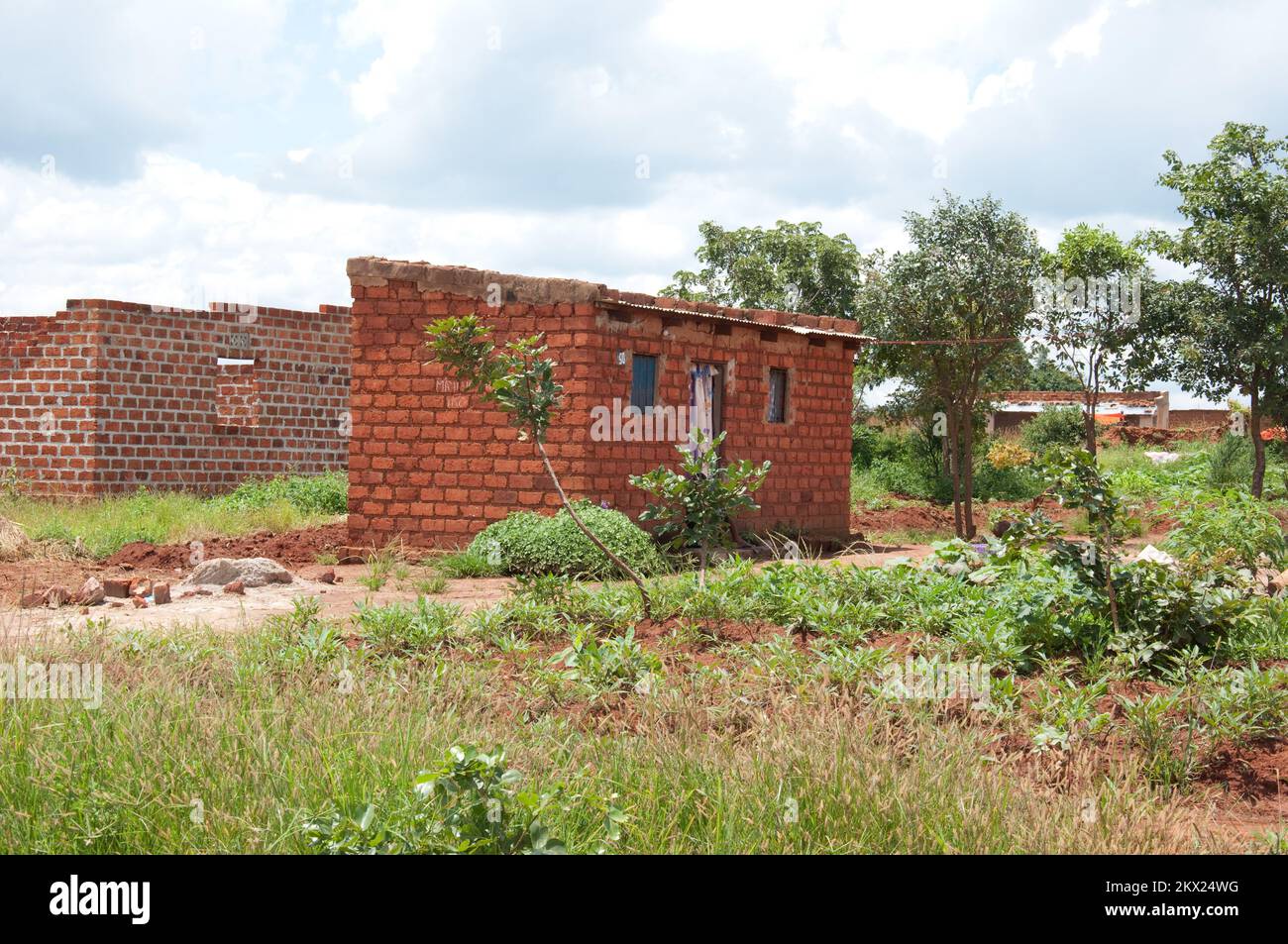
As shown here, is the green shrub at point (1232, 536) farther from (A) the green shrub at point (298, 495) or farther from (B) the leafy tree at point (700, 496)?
(A) the green shrub at point (298, 495)

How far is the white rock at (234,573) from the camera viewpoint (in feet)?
34.5

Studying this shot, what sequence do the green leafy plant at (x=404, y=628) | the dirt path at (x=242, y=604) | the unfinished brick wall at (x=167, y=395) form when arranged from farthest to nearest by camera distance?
the unfinished brick wall at (x=167, y=395)
the dirt path at (x=242, y=604)
the green leafy plant at (x=404, y=628)

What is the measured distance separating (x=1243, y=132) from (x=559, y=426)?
42.3 ft

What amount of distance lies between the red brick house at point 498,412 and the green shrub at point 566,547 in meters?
0.96

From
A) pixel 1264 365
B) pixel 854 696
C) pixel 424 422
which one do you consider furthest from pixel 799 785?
pixel 1264 365

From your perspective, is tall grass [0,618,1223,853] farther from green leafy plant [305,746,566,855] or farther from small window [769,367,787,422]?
small window [769,367,787,422]

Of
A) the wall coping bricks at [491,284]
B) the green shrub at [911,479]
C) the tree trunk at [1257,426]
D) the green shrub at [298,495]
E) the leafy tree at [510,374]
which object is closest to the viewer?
the leafy tree at [510,374]

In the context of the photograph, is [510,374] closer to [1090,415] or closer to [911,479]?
[1090,415]

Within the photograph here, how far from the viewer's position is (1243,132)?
18844 millimetres

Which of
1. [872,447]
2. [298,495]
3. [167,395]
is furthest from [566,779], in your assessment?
[872,447]

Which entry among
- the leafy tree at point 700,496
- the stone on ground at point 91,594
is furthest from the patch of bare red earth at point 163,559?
the leafy tree at point 700,496

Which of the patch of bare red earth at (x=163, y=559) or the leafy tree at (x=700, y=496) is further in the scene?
the patch of bare red earth at (x=163, y=559)

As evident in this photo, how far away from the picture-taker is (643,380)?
1366cm
